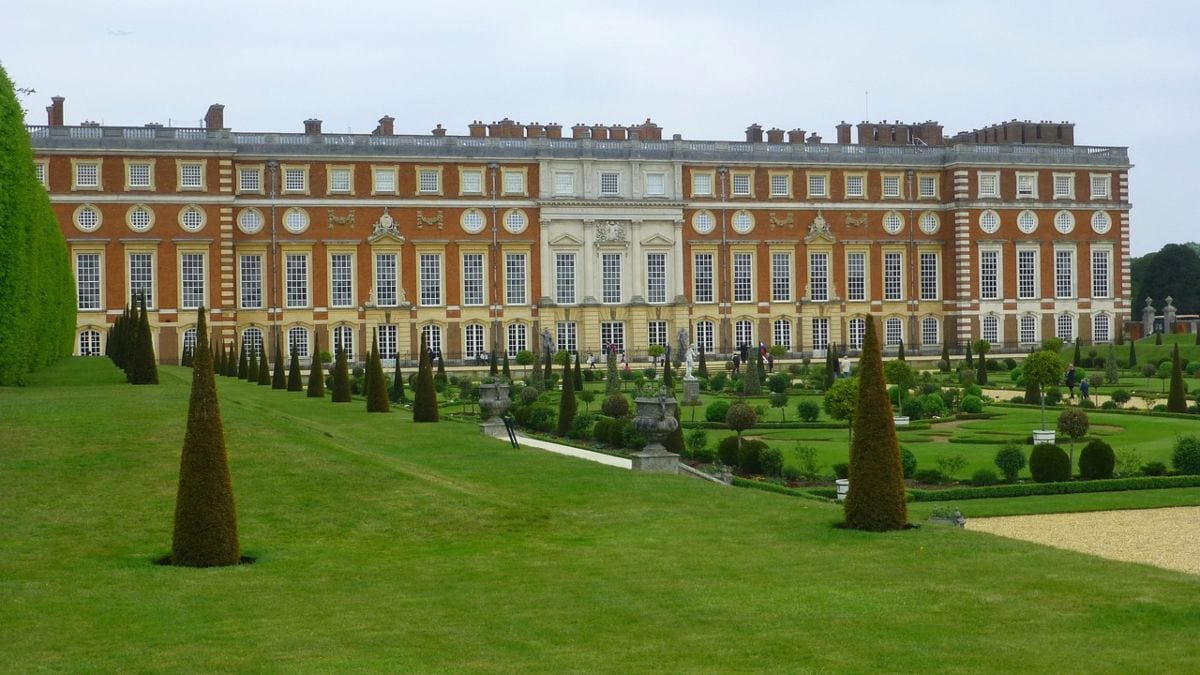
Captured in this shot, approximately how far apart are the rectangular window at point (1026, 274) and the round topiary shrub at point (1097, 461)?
141 feet

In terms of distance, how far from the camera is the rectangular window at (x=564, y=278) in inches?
2335

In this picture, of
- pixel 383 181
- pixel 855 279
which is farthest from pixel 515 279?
pixel 855 279

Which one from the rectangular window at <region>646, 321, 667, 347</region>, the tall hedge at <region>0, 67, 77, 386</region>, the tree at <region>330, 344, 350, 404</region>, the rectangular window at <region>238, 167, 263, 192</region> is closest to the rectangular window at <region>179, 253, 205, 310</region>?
the rectangular window at <region>238, 167, 263, 192</region>

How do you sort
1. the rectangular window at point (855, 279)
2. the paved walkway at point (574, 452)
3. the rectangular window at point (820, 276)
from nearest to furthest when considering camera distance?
the paved walkway at point (574, 452) → the rectangular window at point (820, 276) → the rectangular window at point (855, 279)

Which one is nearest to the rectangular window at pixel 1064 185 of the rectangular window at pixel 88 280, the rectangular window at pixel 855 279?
the rectangular window at pixel 855 279

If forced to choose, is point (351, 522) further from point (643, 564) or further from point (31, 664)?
point (31, 664)

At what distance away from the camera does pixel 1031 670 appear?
860 cm

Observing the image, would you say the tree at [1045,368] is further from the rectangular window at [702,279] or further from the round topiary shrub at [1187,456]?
the rectangular window at [702,279]

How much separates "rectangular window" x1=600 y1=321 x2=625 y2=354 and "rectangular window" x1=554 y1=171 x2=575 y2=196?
5.26 m

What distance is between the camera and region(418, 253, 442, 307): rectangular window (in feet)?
189

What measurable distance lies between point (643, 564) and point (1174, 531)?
22.8 feet

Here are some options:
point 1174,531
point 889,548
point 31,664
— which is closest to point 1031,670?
point 889,548

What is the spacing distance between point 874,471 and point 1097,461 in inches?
302

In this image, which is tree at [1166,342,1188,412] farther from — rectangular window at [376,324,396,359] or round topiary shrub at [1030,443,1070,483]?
rectangular window at [376,324,396,359]
